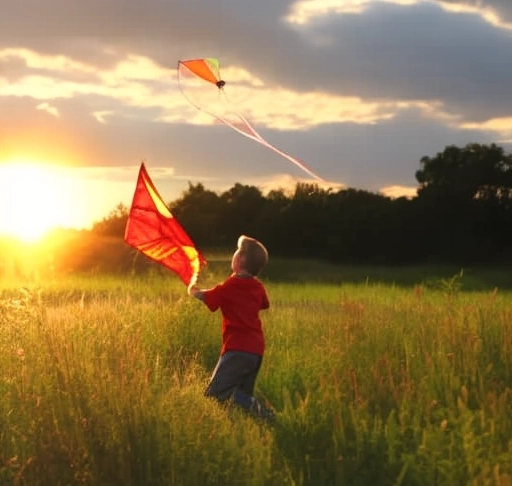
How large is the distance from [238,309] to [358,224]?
19.7 m

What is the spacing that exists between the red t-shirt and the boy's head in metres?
0.09

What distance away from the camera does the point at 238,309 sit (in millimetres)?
6996

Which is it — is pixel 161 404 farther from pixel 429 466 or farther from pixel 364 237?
pixel 364 237

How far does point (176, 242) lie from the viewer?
24.9 feet

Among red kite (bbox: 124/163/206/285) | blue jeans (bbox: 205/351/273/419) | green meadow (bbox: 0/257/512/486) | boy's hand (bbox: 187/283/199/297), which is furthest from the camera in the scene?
red kite (bbox: 124/163/206/285)

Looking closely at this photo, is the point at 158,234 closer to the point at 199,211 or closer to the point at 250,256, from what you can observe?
the point at 250,256

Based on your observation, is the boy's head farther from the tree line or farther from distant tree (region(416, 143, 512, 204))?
distant tree (region(416, 143, 512, 204))

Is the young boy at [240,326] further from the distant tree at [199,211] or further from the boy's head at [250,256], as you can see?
the distant tree at [199,211]

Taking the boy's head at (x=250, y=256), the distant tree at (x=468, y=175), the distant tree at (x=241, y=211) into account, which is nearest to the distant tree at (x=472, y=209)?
the distant tree at (x=468, y=175)

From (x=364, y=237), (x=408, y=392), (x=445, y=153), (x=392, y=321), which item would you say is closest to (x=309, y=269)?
(x=364, y=237)

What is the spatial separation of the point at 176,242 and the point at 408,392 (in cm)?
253

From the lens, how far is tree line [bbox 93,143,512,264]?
86.2 feet

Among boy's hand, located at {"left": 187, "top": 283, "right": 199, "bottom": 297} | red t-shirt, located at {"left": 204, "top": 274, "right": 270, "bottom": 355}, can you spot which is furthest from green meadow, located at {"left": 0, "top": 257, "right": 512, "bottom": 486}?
boy's hand, located at {"left": 187, "top": 283, "right": 199, "bottom": 297}

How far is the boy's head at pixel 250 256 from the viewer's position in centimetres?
704
